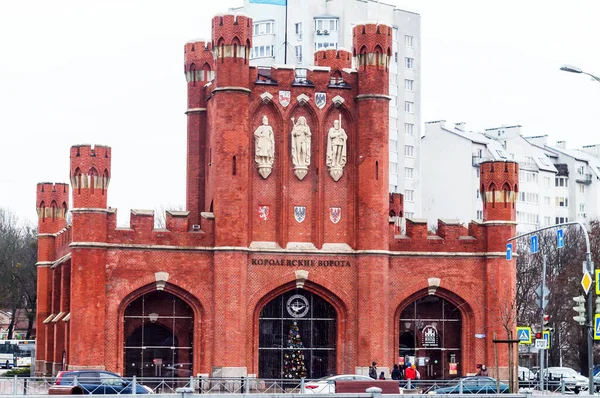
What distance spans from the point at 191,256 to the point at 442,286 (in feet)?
39.4

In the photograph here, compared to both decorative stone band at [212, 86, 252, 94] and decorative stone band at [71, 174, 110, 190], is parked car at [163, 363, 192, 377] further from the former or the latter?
decorative stone band at [212, 86, 252, 94]

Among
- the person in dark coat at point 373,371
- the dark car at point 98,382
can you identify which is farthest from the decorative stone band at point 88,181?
the person in dark coat at point 373,371

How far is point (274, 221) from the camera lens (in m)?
60.5

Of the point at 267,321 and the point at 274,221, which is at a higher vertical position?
the point at 274,221

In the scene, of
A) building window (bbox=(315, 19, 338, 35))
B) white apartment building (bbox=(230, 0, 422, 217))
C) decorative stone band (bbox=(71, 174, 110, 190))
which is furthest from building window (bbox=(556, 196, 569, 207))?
decorative stone band (bbox=(71, 174, 110, 190))

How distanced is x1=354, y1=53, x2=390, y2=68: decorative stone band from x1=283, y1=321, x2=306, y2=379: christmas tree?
12.4 metres

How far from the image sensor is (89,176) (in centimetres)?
5772

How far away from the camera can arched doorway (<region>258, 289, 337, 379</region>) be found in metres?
60.0

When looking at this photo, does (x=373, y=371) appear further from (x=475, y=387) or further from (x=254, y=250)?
(x=254, y=250)

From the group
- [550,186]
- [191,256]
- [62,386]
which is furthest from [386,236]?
[550,186]

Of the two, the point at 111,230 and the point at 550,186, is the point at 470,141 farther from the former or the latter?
the point at 111,230

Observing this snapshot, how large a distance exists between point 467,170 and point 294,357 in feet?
245

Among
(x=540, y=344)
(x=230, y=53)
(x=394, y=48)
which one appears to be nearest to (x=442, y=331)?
(x=540, y=344)

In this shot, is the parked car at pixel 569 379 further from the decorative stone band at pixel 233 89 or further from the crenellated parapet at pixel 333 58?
the decorative stone band at pixel 233 89
